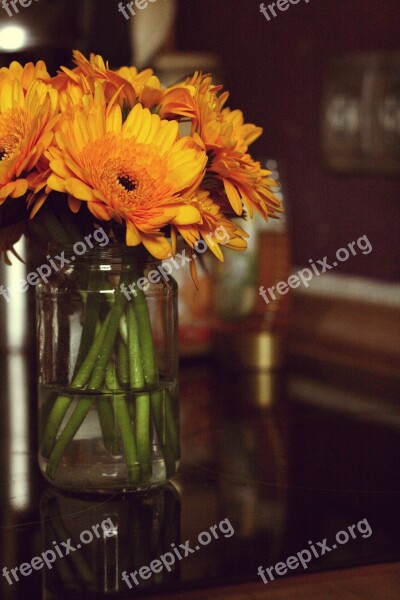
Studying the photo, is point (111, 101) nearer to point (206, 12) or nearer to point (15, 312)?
point (15, 312)

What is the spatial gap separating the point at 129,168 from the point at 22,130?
0.08m

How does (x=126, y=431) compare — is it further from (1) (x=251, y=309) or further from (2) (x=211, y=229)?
(1) (x=251, y=309)

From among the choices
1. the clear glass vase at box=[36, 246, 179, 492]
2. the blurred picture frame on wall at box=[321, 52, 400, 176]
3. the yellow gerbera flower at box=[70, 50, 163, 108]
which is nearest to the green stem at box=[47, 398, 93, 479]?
the clear glass vase at box=[36, 246, 179, 492]

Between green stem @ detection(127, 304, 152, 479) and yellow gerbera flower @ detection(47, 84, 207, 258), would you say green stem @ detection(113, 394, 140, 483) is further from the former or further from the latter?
yellow gerbera flower @ detection(47, 84, 207, 258)

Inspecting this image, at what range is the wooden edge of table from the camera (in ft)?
2.11

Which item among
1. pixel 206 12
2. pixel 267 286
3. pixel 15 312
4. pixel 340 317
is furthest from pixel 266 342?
pixel 206 12

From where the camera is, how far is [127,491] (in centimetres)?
82

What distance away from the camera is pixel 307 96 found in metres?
1.71

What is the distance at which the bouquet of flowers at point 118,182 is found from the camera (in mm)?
720

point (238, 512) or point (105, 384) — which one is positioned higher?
point (105, 384)

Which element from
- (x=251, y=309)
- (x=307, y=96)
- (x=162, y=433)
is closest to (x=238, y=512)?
(x=162, y=433)

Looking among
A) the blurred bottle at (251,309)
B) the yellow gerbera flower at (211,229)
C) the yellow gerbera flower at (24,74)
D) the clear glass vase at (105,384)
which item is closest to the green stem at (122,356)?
the clear glass vase at (105,384)

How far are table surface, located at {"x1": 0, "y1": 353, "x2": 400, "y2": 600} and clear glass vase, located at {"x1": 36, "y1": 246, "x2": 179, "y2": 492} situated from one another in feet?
0.08

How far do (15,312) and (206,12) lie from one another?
85 cm
